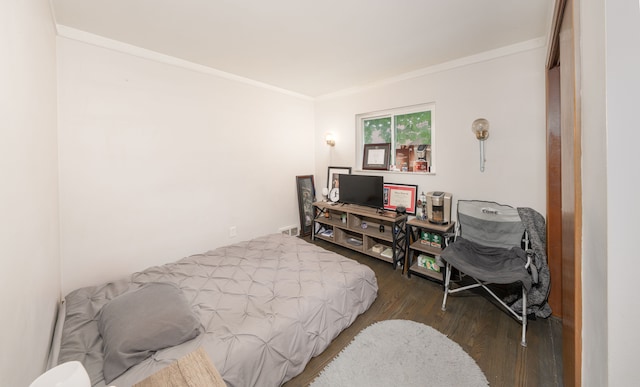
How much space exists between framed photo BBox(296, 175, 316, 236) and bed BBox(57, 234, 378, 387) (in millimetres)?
1652

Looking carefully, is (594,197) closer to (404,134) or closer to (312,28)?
(312,28)

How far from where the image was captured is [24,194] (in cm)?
110

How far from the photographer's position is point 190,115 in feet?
9.44

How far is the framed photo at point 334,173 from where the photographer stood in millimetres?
4020

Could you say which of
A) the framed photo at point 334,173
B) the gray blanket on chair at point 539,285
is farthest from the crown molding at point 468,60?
the gray blanket on chair at point 539,285

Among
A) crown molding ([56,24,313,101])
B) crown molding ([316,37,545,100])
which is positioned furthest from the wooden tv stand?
crown molding ([56,24,313,101])

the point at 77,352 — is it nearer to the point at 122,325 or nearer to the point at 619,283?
the point at 122,325

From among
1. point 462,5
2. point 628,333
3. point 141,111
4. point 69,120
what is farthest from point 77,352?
point 462,5

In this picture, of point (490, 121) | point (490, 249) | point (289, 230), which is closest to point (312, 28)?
point (490, 121)

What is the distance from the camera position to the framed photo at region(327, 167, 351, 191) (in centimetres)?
402

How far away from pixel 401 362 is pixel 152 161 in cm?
301

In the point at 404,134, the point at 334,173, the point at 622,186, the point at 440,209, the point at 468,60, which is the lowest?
the point at 440,209

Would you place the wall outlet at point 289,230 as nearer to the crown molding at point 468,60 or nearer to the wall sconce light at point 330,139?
the wall sconce light at point 330,139

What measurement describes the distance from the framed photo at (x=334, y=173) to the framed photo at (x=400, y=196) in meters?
0.75
